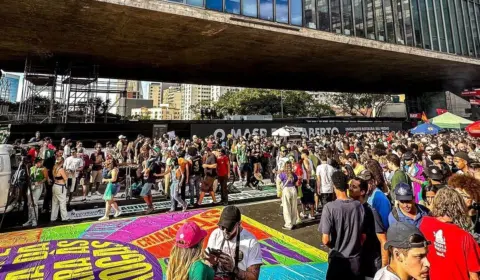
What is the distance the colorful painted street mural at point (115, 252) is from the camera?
15.4 ft

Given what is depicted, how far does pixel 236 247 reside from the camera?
102 inches

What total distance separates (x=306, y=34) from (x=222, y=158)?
13118 millimetres

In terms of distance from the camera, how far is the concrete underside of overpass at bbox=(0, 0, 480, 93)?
45.8 ft

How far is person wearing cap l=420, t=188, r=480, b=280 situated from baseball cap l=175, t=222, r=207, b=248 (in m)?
2.52

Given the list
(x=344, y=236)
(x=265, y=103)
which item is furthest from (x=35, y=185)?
(x=265, y=103)

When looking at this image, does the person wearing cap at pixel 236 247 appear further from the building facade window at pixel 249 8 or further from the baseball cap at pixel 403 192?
the building facade window at pixel 249 8

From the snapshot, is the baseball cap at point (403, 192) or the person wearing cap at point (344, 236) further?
the baseball cap at point (403, 192)

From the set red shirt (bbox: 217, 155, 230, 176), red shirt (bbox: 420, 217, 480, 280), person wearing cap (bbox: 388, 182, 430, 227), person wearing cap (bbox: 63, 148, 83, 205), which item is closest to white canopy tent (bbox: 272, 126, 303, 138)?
red shirt (bbox: 217, 155, 230, 176)

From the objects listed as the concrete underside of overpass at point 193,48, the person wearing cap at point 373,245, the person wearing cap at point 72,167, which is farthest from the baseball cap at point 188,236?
the concrete underside of overpass at point 193,48

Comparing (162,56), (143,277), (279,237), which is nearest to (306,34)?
(162,56)

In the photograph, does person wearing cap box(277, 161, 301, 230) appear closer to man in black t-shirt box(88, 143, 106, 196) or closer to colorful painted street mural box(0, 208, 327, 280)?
colorful painted street mural box(0, 208, 327, 280)

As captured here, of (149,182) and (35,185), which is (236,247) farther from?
(35,185)

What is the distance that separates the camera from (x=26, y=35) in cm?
1616

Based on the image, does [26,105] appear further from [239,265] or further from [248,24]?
[239,265]
